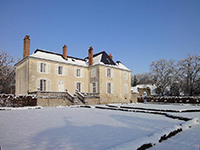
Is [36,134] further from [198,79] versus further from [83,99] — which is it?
[198,79]

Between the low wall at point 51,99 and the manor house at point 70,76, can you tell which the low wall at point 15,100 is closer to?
the low wall at point 51,99

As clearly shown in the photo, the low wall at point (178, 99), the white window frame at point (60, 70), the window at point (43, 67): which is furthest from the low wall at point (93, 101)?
the low wall at point (178, 99)

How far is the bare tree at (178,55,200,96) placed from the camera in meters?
32.0

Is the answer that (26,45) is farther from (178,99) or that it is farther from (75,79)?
(178,99)

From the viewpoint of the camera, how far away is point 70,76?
22.8 metres

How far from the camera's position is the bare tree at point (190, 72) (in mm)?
32031

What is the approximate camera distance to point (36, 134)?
499 centimetres

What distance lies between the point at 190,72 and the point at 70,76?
2546 cm

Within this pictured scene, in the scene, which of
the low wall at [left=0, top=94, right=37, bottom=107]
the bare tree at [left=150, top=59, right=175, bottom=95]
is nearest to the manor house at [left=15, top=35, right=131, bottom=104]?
the low wall at [left=0, top=94, right=37, bottom=107]

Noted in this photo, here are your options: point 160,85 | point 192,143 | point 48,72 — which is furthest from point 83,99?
point 160,85

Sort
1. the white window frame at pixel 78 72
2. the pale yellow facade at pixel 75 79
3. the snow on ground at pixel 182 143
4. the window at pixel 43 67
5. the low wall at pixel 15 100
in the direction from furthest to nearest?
the white window frame at pixel 78 72
the window at pixel 43 67
the pale yellow facade at pixel 75 79
the low wall at pixel 15 100
the snow on ground at pixel 182 143

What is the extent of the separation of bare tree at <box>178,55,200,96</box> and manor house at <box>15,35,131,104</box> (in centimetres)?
1418

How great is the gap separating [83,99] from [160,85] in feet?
81.8

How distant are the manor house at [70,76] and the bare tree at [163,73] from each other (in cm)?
1321
